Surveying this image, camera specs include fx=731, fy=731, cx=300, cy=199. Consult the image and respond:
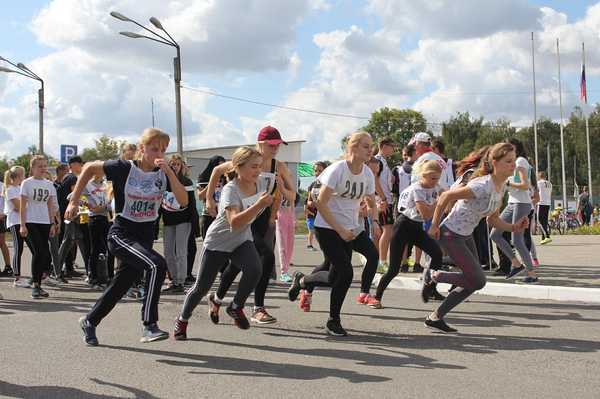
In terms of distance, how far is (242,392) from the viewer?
441cm

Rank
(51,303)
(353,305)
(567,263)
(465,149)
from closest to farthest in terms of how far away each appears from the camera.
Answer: (353,305)
(51,303)
(567,263)
(465,149)

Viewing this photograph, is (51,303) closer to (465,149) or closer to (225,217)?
(225,217)

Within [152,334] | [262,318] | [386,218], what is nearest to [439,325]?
[262,318]

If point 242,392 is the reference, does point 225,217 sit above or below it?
above

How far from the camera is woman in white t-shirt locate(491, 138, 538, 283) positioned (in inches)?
374

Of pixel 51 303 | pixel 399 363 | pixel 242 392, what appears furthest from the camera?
pixel 51 303

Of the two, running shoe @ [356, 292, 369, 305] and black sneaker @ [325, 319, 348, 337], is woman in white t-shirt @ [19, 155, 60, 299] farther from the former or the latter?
black sneaker @ [325, 319, 348, 337]

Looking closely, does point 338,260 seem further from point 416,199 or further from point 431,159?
point 431,159

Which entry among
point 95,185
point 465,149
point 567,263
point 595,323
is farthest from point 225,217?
point 465,149

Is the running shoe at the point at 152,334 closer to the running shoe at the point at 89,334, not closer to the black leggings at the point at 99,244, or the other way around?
the running shoe at the point at 89,334

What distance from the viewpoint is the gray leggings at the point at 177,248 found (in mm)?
9477

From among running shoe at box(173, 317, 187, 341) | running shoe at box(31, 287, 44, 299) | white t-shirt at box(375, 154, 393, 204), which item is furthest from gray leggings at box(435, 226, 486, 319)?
running shoe at box(31, 287, 44, 299)

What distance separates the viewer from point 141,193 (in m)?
5.88

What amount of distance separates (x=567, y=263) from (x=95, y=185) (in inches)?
302
